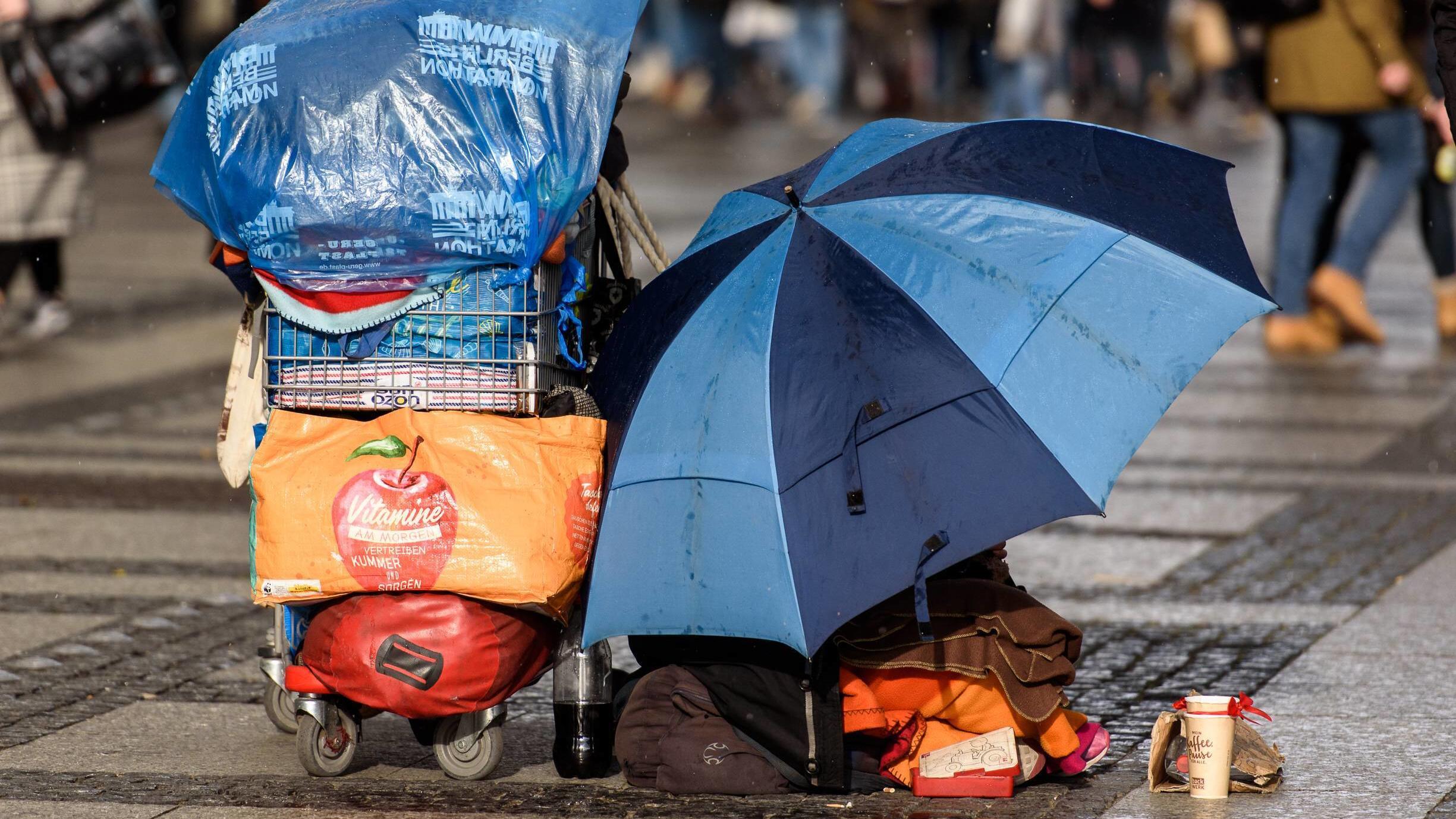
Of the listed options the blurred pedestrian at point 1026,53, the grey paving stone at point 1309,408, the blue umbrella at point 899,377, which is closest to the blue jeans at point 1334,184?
the grey paving stone at point 1309,408

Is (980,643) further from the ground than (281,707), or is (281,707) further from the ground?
(980,643)

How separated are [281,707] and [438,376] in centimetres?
97

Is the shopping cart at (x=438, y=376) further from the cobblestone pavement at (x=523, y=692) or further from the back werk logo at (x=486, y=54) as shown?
the back werk logo at (x=486, y=54)

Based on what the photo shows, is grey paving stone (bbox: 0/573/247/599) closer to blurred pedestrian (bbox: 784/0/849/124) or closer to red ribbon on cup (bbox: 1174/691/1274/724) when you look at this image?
red ribbon on cup (bbox: 1174/691/1274/724)

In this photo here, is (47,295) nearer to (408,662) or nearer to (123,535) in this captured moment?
(123,535)

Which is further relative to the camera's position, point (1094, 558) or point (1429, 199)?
point (1429, 199)

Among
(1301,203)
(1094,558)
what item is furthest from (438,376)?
(1301,203)

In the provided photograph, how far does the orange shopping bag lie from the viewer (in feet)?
12.9

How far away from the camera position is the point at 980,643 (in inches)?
161

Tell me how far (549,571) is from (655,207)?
12.3 metres

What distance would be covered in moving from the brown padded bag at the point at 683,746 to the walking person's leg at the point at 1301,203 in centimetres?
697

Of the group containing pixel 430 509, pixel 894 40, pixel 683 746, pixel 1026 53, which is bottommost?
pixel 683 746

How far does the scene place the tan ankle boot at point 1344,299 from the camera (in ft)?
34.6

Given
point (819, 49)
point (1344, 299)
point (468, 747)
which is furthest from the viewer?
point (819, 49)
